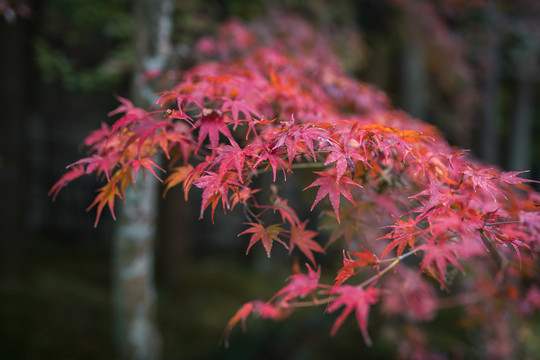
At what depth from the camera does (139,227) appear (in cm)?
304

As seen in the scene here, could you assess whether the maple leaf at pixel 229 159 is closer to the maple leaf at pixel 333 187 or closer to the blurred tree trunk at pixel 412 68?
the maple leaf at pixel 333 187

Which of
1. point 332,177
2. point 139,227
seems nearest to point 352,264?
point 332,177

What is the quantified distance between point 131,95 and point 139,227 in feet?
3.93

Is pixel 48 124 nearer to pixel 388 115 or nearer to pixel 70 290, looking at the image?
pixel 70 290

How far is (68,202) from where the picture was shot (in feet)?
23.8

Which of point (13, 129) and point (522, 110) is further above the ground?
point (522, 110)

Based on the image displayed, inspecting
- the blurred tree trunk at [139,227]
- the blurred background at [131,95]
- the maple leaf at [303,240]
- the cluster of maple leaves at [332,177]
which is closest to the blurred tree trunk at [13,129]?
the blurred background at [131,95]

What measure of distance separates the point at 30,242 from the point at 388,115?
7003mm

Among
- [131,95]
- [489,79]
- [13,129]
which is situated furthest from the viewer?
[489,79]

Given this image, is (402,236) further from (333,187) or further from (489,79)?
(489,79)

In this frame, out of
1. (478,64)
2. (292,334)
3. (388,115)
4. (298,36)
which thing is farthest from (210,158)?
(478,64)

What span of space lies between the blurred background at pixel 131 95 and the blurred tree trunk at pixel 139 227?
15 centimetres

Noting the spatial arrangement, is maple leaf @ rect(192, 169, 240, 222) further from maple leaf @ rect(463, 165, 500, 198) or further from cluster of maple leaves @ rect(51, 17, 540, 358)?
maple leaf @ rect(463, 165, 500, 198)

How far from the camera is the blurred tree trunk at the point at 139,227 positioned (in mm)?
2998
